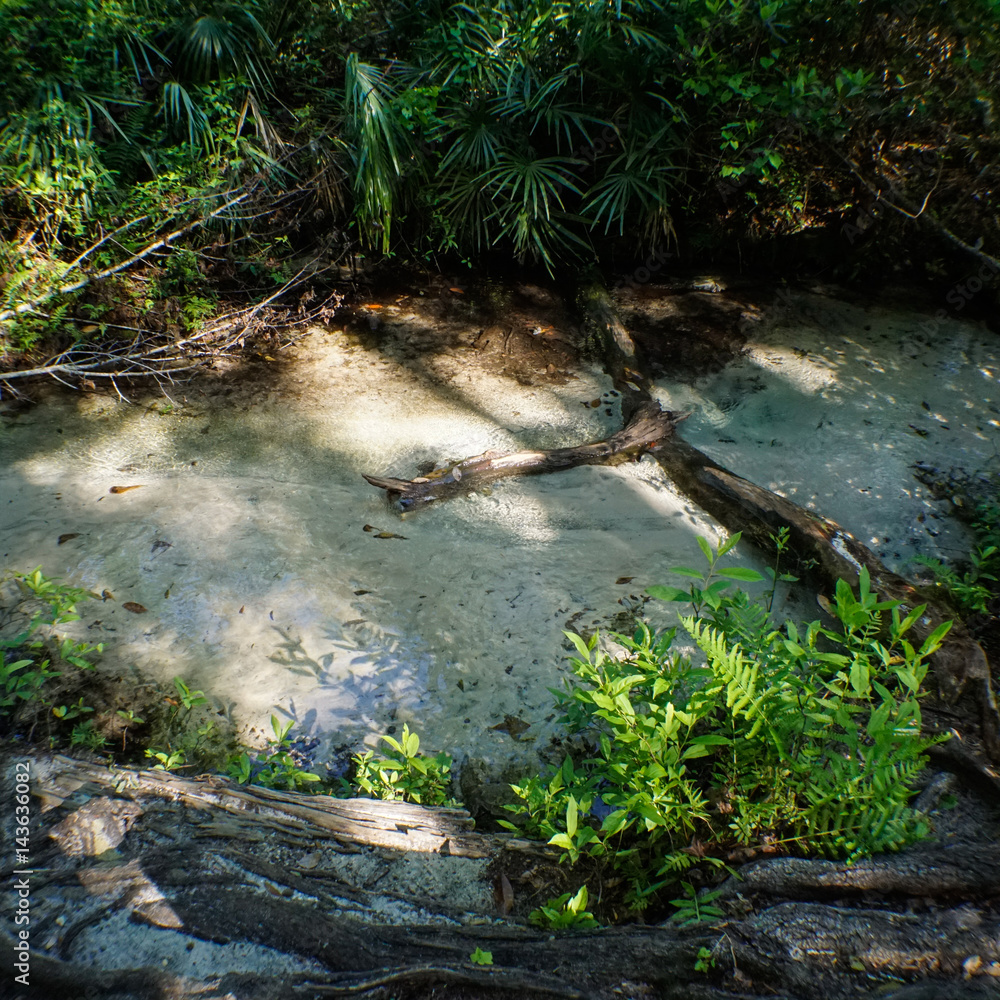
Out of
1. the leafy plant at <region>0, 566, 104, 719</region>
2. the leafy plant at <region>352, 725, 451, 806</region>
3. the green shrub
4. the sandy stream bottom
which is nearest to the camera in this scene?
the green shrub

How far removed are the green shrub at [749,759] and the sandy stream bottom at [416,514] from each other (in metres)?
0.76

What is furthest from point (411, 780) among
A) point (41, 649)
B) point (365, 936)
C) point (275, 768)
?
point (41, 649)

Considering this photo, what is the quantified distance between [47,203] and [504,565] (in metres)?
3.96

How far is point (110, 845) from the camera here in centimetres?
152

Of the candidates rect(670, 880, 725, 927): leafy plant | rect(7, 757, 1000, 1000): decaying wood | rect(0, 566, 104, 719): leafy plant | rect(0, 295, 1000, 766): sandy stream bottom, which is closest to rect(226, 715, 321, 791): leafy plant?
rect(0, 295, 1000, 766): sandy stream bottom

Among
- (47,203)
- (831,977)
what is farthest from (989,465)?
(47,203)

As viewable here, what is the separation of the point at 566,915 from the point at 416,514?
90.4 inches

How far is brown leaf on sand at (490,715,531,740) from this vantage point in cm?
244

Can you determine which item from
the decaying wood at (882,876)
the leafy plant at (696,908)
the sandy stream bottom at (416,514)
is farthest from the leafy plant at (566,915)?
the sandy stream bottom at (416,514)

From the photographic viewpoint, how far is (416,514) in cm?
350

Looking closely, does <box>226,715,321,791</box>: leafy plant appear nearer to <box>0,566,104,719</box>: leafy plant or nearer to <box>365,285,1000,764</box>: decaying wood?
<box>0,566,104,719</box>: leafy plant

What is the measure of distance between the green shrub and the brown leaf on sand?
1.93 ft

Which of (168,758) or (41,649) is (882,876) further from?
(41,649)

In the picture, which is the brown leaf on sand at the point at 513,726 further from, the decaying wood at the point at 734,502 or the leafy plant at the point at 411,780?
the decaying wood at the point at 734,502
